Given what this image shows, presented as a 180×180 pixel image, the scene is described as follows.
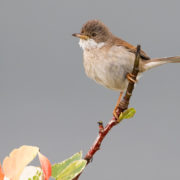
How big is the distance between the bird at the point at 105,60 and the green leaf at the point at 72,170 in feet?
2.17

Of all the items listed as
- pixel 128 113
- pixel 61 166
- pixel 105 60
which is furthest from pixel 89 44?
pixel 61 166

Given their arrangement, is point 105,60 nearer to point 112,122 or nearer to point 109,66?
point 109,66

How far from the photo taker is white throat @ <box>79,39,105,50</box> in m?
1.05

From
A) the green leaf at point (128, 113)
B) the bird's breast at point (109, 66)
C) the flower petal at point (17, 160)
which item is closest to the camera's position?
the flower petal at point (17, 160)

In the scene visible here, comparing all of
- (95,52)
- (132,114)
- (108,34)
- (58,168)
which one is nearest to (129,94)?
(132,114)

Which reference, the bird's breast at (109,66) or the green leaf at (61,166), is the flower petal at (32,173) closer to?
the green leaf at (61,166)

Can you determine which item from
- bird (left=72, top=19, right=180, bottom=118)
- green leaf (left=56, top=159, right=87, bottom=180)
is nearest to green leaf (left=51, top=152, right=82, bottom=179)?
green leaf (left=56, top=159, right=87, bottom=180)

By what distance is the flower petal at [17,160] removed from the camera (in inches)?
11.8

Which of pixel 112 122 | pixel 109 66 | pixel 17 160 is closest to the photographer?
pixel 17 160

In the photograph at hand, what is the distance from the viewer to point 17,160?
301 mm

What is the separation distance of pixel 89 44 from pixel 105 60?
3.2 inches

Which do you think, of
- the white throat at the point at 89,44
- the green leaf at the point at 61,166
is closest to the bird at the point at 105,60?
the white throat at the point at 89,44

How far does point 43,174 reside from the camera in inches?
12.1

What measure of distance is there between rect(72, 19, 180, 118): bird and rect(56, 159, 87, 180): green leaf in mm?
661
